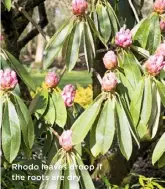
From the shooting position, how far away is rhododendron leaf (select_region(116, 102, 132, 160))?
130 centimetres

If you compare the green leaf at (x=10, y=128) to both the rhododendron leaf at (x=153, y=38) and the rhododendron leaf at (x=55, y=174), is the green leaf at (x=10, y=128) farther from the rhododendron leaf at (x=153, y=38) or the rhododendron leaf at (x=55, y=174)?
the rhododendron leaf at (x=153, y=38)

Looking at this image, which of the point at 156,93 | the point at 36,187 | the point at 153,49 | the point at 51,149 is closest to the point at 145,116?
the point at 156,93

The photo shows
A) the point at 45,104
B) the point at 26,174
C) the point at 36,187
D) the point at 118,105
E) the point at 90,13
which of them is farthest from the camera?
the point at 36,187

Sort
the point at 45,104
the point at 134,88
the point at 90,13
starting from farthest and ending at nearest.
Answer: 1. the point at 90,13
2. the point at 45,104
3. the point at 134,88

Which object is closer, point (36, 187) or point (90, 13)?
point (90, 13)

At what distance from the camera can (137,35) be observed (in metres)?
1.57

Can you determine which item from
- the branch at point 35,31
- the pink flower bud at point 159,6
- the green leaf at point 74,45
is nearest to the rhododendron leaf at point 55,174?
the green leaf at point 74,45

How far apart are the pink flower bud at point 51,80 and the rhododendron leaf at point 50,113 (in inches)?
1.8

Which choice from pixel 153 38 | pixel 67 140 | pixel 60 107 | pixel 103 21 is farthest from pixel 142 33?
pixel 67 140

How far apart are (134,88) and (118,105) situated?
13 centimetres

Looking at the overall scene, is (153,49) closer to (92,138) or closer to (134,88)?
(134,88)

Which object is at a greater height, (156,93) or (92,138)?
(156,93)

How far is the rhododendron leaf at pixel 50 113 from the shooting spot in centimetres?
151

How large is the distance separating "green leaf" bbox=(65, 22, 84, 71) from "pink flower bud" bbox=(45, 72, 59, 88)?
0.23 ft
